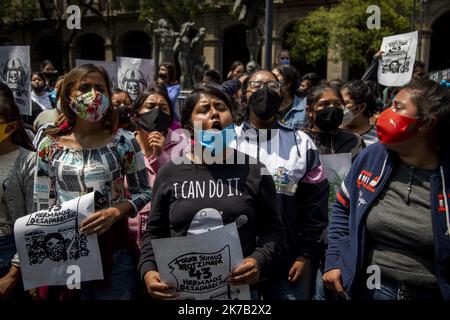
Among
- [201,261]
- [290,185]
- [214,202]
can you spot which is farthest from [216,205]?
[290,185]

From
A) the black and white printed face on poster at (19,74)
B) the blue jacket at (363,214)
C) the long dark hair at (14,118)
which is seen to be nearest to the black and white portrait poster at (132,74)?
the black and white printed face on poster at (19,74)

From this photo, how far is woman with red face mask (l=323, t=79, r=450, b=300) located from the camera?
207cm

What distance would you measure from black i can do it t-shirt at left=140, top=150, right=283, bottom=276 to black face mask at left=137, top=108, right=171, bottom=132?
42.4 inches

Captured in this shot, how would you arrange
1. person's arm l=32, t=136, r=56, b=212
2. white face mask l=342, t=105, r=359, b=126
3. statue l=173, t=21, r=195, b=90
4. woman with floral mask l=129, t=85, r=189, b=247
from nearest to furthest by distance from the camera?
person's arm l=32, t=136, r=56, b=212 < woman with floral mask l=129, t=85, r=189, b=247 < white face mask l=342, t=105, r=359, b=126 < statue l=173, t=21, r=195, b=90

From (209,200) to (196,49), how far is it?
627 inches

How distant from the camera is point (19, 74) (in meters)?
5.36

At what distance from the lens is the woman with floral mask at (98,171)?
240cm

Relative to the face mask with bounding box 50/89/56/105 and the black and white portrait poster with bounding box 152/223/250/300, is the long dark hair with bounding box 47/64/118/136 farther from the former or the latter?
the face mask with bounding box 50/89/56/105

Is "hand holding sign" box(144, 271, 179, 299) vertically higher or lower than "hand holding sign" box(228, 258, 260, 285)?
lower

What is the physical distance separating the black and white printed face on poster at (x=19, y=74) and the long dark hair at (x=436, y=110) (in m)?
4.51

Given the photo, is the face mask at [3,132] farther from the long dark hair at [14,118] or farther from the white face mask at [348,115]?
the white face mask at [348,115]

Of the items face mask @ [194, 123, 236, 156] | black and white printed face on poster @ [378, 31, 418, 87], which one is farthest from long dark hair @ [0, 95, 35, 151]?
black and white printed face on poster @ [378, 31, 418, 87]
